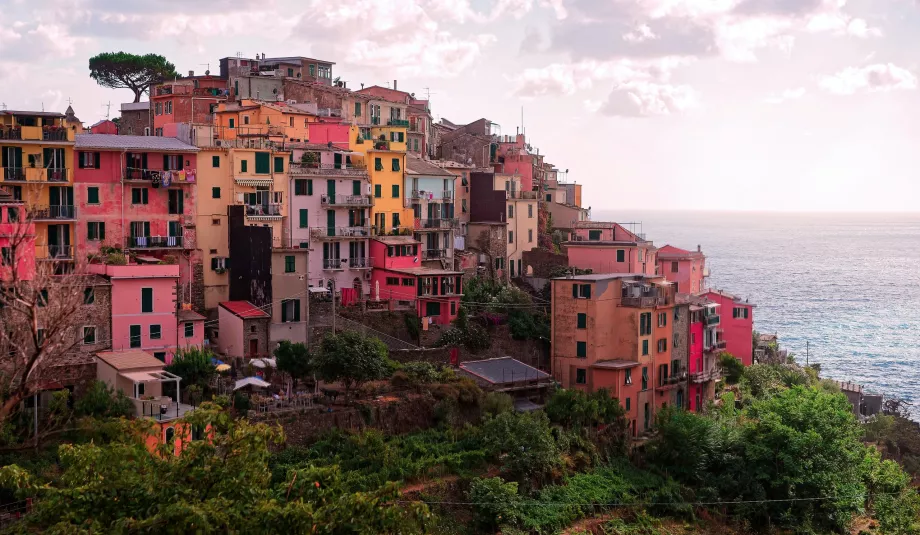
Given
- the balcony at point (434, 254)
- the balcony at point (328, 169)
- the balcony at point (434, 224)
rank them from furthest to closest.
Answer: the balcony at point (434, 224) → the balcony at point (434, 254) → the balcony at point (328, 169)

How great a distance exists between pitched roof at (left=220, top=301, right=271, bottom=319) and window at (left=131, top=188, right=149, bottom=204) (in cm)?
540

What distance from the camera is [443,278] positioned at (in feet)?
168

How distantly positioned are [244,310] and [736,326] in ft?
97.7

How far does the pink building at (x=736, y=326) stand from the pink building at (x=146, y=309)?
3192 centimetres

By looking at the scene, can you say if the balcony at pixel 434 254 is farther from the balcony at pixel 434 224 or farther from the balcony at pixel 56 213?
the balcony at pixel 56 213

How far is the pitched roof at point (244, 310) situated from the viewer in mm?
45219

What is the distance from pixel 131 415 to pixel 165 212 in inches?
525

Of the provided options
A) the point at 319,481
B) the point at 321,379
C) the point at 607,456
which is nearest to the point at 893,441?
the point at 607,456

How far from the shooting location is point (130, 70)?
260ft

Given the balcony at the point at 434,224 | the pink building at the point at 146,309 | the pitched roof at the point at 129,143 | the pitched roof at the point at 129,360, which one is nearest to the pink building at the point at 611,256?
the balcony at the point at 434,224

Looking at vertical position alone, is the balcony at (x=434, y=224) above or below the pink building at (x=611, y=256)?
above

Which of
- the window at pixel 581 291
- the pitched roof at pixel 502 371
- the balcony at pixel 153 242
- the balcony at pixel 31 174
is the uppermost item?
the balcony at pixel 31 174

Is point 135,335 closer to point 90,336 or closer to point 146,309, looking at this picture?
point 146,309

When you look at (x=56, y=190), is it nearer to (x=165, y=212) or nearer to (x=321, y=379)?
(x=165, y=212)
